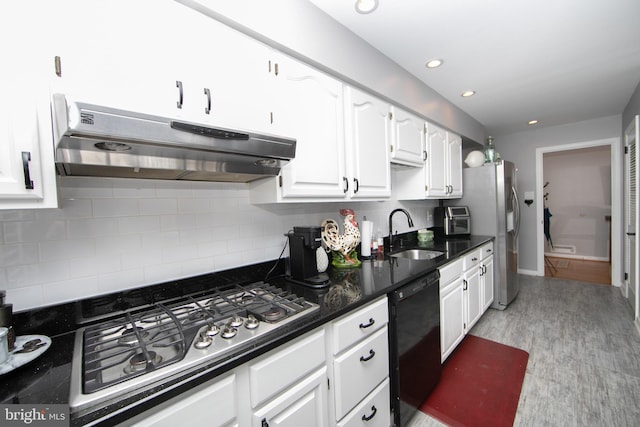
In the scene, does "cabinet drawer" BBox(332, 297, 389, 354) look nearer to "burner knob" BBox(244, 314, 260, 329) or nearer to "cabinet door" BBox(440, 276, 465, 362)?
"burner knob" BBox(244, 314, 260, 329)

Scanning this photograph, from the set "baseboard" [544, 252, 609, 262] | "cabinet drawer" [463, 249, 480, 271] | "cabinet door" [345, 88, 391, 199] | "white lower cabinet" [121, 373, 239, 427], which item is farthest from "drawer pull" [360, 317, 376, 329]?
"baseboard" [544, 252, 609, 262]

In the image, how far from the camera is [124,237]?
1.12 metres

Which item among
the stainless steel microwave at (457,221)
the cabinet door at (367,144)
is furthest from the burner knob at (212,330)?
the stainless steel microwave at (457,221)

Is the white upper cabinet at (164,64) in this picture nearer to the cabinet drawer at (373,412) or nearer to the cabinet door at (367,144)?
the cabinet door at (367,144)

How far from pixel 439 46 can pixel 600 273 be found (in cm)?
504

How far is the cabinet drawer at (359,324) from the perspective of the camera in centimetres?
111

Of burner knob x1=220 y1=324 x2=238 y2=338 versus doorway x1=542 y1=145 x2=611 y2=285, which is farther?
doorway x1=542 y1=145 x2=611 y2=285

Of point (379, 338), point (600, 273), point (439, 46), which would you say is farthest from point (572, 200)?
point (379, 338)

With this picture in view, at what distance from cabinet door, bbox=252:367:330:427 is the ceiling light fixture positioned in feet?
5.99

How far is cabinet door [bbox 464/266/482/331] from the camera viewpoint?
231 cm

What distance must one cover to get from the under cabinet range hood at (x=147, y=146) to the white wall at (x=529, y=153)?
4.82 m

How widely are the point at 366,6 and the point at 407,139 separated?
1031 mm

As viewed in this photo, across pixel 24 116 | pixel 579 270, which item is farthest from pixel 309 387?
pixel 579 270

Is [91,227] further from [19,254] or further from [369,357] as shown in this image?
[369,357]
